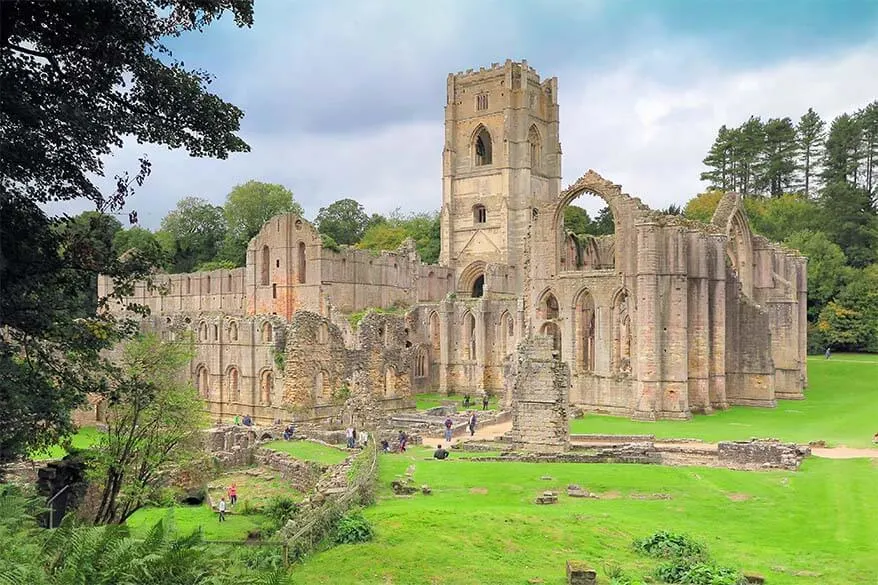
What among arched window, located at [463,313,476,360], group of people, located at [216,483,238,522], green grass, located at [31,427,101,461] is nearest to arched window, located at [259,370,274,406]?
green grass, located at [31,427,101,461]

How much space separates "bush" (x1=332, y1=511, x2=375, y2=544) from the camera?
14453mm

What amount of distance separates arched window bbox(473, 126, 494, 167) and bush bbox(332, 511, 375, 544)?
5992 cm

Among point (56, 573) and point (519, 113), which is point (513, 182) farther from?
point (56, 573)

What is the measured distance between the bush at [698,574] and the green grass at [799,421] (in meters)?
18.0

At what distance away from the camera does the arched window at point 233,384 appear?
41688mm

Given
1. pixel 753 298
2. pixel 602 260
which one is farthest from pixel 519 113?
pixel 753 298

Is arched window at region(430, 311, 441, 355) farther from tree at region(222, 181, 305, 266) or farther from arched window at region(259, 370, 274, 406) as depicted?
tree at region(222, 181, 305, 266)

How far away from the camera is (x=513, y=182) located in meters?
70.4

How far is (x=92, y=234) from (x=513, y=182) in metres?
60.4

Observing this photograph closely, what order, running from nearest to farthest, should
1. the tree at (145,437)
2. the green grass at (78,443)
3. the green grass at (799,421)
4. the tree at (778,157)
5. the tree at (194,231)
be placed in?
the tree at (145,437)
the green grass at (78,443)
the green grass at (799,421)
the tree at (778,157)
the tree at (194,231)

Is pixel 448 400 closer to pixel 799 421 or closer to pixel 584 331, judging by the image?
pixel 584 331


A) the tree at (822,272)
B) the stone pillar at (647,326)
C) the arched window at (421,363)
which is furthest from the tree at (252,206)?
the stone pillar at (647,326)

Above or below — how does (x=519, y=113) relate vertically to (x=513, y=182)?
above

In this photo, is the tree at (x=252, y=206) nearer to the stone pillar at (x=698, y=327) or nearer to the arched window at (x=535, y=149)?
the arched window at (x=535, y=149)
